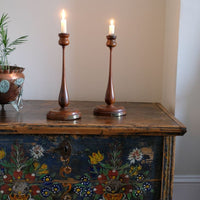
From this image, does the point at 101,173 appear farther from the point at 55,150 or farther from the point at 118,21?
the point at 118,21

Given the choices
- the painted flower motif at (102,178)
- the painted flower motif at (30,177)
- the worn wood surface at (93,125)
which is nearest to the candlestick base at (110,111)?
the worn wood surface at (93,125)

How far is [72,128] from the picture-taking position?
3.62 ft

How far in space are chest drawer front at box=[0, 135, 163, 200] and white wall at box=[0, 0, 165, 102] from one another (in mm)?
535

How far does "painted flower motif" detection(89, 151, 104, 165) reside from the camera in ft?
3.77

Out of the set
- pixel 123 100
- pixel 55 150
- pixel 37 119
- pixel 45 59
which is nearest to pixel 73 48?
pixel 45 59

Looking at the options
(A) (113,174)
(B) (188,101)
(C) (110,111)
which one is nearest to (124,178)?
(A) (113,174)

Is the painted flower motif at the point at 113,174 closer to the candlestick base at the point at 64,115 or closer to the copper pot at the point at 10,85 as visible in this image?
the candlestick base at the point at 64,115

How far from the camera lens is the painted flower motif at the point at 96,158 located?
115cm

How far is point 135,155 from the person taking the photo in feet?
3.80

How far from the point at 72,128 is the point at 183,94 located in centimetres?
60

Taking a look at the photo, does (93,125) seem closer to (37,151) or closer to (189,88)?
(37,151)

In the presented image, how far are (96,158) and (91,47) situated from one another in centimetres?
67

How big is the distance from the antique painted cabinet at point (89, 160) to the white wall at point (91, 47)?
48cm

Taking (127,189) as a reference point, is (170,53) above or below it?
above
